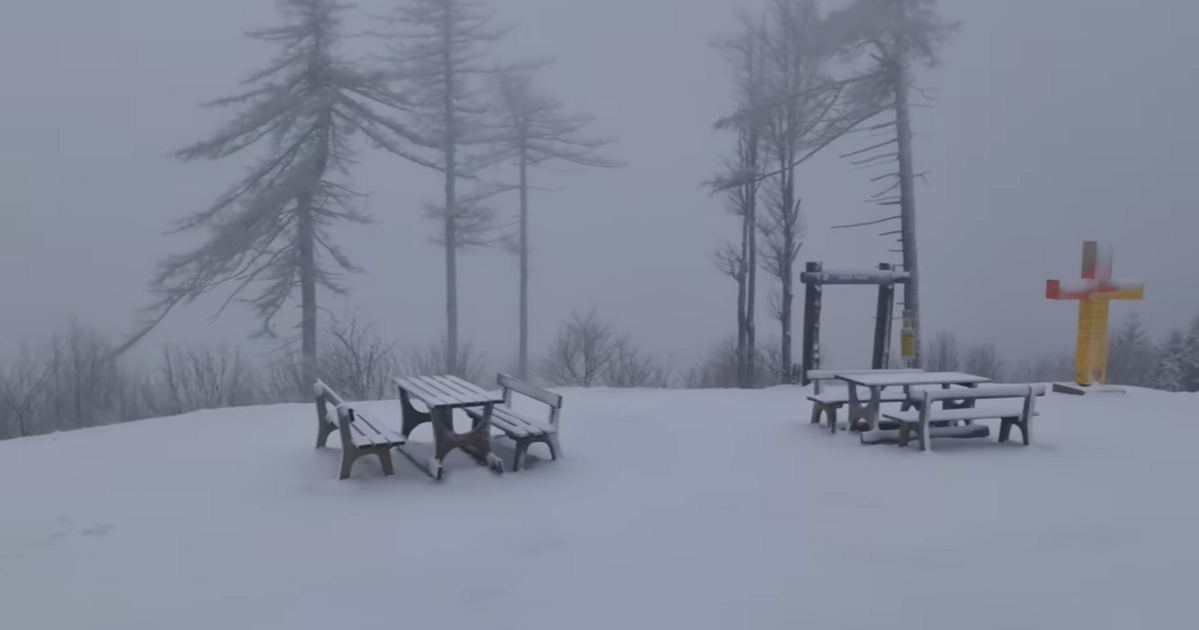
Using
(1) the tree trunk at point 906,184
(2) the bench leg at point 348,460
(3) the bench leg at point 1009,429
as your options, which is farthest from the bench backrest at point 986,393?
(1) the tree trunk at point 906,184

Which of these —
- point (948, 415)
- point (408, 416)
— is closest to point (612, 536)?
point (408, 416)

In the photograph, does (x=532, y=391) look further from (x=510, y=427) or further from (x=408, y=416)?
(x=408, y=416)

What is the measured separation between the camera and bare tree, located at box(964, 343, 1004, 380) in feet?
57.6

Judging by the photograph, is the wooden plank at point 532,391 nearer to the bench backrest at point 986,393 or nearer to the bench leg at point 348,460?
the bench leg at point 348,460

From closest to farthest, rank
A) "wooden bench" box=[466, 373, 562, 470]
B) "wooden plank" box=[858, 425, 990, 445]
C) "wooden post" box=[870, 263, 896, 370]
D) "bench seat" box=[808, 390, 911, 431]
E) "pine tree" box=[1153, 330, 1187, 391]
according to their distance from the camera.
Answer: "wooden bench" box=[466, 373, 562, 470], "wooden plank" box=[858, 425, 990, 445], "bench seat" box=[808, 390, 911, 431], "wooden post" box=[870, 263, 896, 370], "pine tree" box=[1153, 330, 1187, 391]

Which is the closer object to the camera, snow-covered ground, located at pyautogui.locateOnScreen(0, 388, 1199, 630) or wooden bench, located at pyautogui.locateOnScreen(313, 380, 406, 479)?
snow-covered ground, located at pyautogui.locateOnScreen(0, 388, 1199, 630)

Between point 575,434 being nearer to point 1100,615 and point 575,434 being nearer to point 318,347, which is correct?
point 1100,615

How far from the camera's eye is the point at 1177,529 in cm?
496

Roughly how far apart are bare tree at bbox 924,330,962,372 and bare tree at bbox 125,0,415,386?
11.3 m

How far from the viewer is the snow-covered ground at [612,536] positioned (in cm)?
379

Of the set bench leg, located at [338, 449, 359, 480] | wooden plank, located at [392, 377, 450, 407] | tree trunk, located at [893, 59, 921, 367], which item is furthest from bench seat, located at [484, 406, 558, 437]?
tree trunk, located at [893, 59, 921, 367]

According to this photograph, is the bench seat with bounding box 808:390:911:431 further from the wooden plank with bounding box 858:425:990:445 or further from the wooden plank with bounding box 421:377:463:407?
the wooden plank with bounding box 421:377:463:407

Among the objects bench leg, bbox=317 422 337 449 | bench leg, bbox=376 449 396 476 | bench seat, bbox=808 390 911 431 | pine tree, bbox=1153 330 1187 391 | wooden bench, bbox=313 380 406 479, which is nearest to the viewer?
wooden bench, bbox=313 380 406 479

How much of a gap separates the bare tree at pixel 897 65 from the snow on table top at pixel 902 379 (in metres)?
4.95
